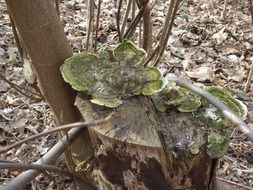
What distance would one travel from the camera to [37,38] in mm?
1208

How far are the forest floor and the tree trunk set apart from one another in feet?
1.97

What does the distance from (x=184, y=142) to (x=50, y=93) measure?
18.3 inches

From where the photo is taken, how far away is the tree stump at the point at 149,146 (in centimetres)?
114

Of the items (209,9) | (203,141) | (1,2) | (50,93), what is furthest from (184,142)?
(1,2)

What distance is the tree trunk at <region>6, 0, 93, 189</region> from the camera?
3.84 ft

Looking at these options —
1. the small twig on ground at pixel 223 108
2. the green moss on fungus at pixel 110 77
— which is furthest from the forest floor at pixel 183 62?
the small twig on ground at pixel 223 108

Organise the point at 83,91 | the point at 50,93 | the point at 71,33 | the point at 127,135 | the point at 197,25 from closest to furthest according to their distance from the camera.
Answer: the point at 127,135 < the point at 83,91 < the point at 50,93 < the point at 71,33 < the point at 197,25

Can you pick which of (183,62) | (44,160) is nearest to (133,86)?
(44,160)

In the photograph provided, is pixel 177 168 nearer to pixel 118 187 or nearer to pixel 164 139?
pixel 164 139

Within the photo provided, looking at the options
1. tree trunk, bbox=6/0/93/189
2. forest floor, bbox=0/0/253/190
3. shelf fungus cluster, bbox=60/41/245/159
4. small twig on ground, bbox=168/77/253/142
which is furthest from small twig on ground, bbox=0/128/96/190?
forest floor, bbox=0/0/253/190

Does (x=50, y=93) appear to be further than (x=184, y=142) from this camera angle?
Yes

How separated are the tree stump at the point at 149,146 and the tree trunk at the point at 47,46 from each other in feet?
0.41

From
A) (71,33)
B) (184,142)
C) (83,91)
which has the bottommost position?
(71,33)

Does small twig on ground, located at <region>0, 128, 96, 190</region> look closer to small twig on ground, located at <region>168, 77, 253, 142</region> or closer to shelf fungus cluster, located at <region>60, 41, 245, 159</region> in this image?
shelf fungus cluster, located at <region>60, 41, 245, 159</region>
